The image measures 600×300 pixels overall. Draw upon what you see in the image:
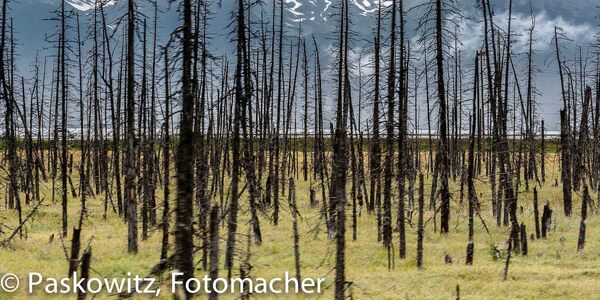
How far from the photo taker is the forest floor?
642 inches

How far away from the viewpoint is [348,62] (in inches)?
1128

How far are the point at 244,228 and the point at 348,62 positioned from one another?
11314 mm

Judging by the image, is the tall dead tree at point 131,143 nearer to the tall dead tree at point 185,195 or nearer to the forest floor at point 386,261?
the forest floor at point 386,261

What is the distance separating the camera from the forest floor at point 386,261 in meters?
16.3

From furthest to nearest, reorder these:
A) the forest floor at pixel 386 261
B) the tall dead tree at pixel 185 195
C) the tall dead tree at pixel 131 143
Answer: the tall dead tree at pixel 131 143 → the forest floor at pixel 386 261 → the tall dead tree at pixel 185 195

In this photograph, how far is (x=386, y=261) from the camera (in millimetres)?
22281

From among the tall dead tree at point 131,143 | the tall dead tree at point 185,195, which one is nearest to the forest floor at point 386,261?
the tall dead tree at point 131,143

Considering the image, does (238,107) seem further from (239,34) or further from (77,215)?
(77,215)

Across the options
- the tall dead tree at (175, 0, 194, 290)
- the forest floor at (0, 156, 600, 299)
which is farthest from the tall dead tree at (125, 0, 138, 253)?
the tall dead tree at (175, 0, 194, 290)

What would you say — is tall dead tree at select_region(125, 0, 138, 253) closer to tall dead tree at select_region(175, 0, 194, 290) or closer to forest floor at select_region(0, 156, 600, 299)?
forest floor at select_region(0, 156, 600, 299)

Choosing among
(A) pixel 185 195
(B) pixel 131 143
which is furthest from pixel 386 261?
(A) pixel 185 195

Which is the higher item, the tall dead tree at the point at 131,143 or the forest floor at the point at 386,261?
the tall dead tree at the point at 131,143

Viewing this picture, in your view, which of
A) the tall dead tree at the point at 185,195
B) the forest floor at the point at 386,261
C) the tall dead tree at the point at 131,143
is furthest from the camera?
the tall dead tree at the point at 131,143

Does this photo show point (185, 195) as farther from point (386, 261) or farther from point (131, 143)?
point (386, 261)
